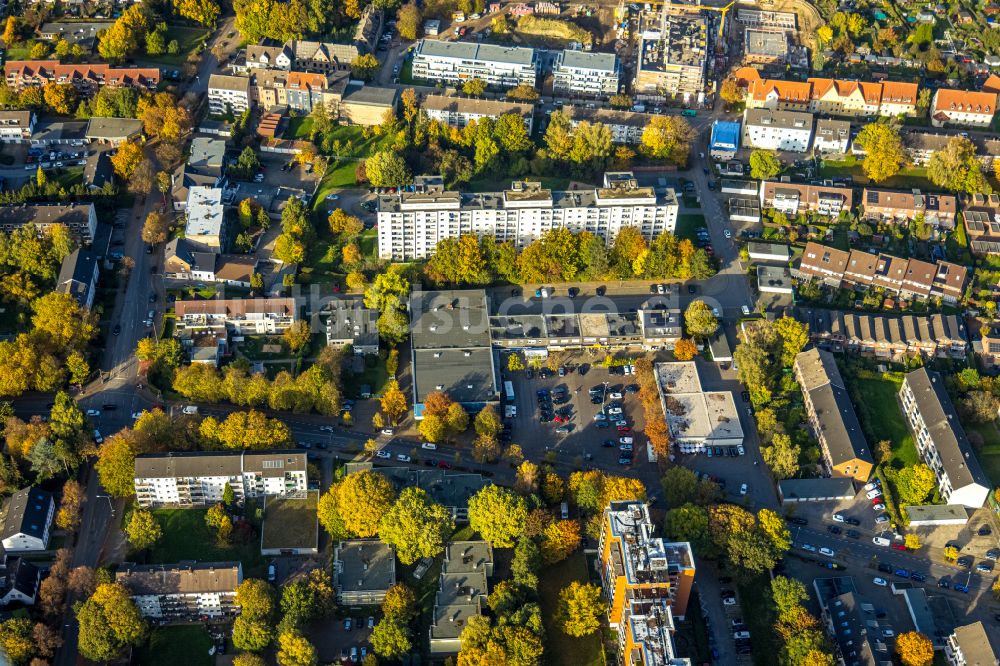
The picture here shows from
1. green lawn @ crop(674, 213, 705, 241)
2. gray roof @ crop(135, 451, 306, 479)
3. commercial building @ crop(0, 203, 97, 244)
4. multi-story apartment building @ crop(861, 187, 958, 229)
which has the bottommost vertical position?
gray roof @ crop(135, 451, 306, 479)

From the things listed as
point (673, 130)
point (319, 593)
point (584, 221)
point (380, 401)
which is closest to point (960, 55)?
point (673, 130)

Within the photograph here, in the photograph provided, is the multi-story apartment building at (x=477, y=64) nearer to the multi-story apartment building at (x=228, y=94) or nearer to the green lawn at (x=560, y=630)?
the multi-story apartment building at (x=228, y=94)

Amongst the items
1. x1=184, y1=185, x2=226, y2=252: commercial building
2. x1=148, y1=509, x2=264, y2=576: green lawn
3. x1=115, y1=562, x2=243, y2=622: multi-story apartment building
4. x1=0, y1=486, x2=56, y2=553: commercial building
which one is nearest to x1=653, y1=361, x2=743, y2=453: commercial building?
x1=148, y1=509, x2=264, y2=576: green lawn

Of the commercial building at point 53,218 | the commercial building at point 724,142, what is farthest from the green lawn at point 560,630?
the commercial building at point 53,218

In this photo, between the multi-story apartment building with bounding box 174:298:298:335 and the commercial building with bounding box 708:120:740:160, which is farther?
the commercial building with bounding box 708:120:740:160

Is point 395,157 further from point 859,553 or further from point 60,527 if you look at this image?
point 859,553

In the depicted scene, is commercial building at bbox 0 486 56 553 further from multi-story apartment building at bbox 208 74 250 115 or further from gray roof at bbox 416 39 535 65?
gray roof at bbox 416 39 535 65
